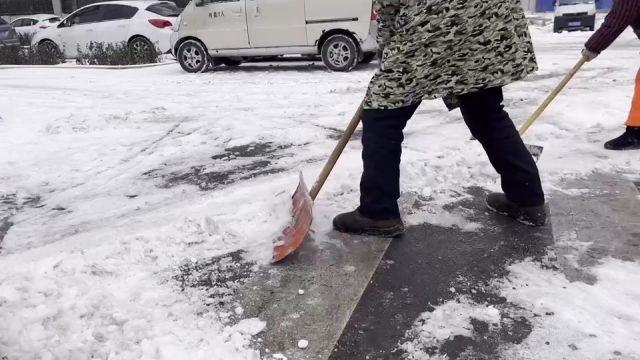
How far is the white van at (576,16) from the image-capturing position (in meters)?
17.4

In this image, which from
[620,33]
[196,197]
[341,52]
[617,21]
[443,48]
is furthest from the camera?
[341,52]

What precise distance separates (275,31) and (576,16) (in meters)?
13.2

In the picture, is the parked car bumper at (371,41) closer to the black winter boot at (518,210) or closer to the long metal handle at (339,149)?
the black winter boot at (518,210)

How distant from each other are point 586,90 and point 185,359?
5935mm

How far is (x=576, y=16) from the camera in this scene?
17531 millimetres

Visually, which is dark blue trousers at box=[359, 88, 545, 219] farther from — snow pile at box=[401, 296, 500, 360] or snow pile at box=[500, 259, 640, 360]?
snow pile at box=[401, 296, 500, 360]

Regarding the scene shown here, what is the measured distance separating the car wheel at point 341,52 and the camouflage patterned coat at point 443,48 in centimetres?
628

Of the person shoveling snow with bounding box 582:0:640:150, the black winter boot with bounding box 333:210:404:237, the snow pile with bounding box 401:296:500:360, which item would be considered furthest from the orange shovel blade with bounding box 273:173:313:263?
the person shoveling snow with bounding box 582:0:640:150

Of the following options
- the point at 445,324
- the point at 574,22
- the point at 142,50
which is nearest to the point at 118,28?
the point at 142,50

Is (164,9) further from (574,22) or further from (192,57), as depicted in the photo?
(574,22)

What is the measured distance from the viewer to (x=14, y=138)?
4.72 meters

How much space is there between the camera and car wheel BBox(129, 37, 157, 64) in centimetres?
1120

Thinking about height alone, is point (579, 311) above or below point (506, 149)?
below

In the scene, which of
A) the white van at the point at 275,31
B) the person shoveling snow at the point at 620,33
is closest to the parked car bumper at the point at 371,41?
the white van at the point at 275,31
